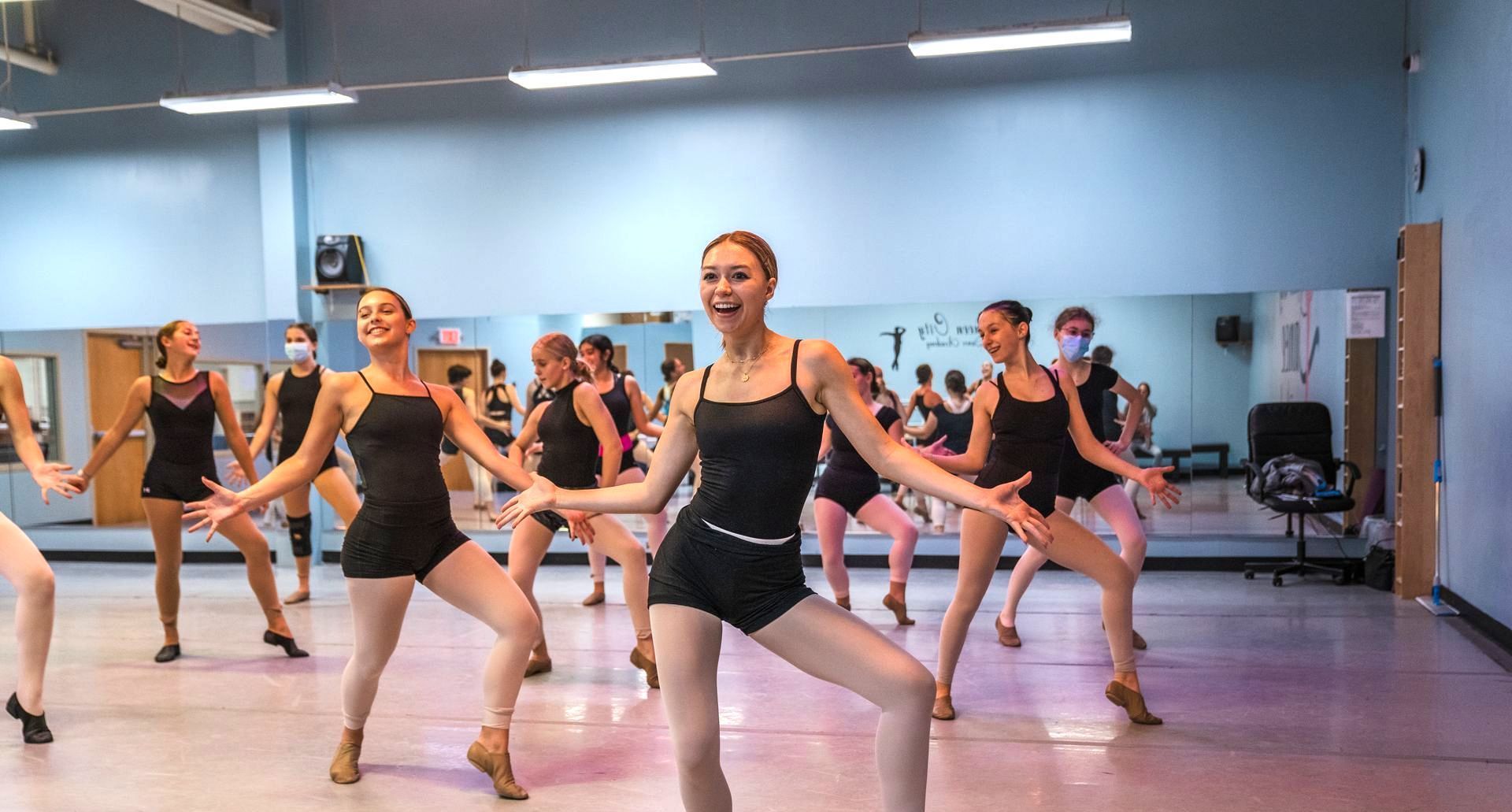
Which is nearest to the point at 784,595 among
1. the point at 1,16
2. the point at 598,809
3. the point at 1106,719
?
the point at 598,809

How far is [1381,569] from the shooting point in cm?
798

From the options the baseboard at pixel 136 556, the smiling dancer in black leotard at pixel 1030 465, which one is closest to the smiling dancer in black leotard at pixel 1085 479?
the smiling dancer in black leotard at pixel 1030 465

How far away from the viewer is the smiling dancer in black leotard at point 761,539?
2.88 meters

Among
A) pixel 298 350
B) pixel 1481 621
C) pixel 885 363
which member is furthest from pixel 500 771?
pixel 885 363

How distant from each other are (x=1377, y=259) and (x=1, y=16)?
12158 mm

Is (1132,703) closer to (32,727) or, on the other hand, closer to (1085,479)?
(1085,479)

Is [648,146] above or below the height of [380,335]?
above

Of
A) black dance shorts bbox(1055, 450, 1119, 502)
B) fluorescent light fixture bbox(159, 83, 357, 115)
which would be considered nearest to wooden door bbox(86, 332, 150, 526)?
fluorescent light fixture bbox(159, 83, 357, 115)

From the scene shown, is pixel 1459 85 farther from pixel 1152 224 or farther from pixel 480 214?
pixel 480 214

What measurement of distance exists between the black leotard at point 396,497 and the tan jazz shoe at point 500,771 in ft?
2.23

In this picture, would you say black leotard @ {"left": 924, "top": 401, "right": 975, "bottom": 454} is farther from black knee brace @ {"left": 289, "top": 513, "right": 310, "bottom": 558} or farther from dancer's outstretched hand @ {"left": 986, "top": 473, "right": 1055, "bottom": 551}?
dancer's outstretched hand @ {"left": 986, "top": 473, "right": 1055, "bottom": 551}

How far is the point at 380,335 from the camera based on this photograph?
4160 mm

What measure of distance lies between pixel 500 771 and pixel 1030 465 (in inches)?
92.4

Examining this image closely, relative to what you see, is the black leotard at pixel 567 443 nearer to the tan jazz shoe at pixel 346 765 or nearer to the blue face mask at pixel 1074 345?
the tan jazz shoe at pixel 346 765
